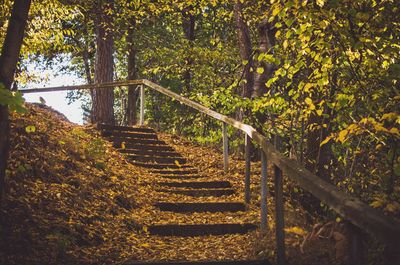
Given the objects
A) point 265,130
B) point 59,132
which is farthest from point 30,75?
point 265,130

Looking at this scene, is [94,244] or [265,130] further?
[265,130]

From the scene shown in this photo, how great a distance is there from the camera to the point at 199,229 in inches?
245

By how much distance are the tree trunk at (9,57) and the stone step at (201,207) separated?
304 cm

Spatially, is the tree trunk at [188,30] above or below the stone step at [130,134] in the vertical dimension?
above

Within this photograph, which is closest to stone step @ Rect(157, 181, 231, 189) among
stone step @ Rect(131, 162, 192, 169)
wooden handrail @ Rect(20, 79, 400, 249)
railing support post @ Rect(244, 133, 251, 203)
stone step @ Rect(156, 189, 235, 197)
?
stone step @ Rect(156, 189, 235, 197)

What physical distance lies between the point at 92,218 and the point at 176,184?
2.81 metres

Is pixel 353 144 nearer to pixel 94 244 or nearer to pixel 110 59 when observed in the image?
pixel 94 244

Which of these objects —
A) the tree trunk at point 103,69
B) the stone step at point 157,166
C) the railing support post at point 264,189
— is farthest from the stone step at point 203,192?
the tree trunk at point 103,69

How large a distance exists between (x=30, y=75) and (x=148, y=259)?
8869mm

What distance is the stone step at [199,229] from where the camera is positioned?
6168mm

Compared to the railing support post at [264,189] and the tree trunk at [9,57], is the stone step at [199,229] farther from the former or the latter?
the tree trunk at [9,57]

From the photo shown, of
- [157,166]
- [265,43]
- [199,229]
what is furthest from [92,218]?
[265,43]

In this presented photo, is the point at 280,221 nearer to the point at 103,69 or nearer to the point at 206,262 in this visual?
the point at 206,262

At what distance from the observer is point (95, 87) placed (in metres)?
12.9
